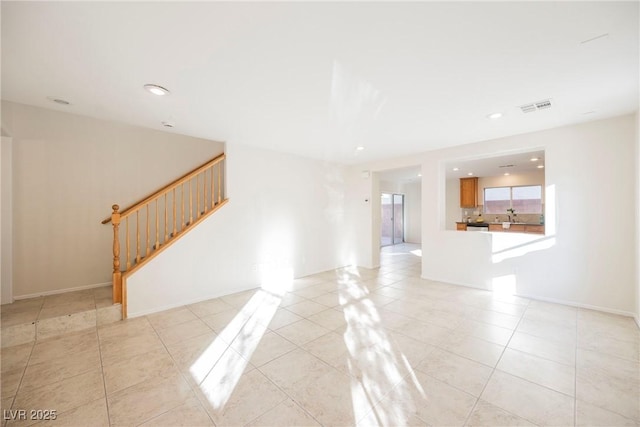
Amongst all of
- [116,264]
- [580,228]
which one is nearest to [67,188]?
[116,264]

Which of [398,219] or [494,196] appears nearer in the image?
[494,196]

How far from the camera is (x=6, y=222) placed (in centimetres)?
296

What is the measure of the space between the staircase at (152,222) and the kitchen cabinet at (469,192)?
8.49m

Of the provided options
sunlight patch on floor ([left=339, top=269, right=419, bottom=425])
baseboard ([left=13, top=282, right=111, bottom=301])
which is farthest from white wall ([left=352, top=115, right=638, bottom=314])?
baseboard ([left=13, top=282, right=111, bottom=301])

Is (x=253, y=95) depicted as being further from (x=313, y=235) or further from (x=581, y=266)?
(x=581, y=266)

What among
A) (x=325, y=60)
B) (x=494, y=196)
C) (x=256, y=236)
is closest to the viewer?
(x=325, y=60)

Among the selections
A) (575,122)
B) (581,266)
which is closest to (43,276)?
(581,266)

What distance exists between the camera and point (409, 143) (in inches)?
167

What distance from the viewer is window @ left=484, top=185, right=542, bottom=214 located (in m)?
7.92

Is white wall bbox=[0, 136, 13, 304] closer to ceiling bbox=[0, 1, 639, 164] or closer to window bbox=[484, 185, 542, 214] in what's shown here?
ceiling bbox=[0, 1, 639, 164]

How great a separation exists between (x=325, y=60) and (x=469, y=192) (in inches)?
345

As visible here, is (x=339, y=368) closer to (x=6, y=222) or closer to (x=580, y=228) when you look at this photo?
→ (x=580, y=228)

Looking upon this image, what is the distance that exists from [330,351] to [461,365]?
116 cm

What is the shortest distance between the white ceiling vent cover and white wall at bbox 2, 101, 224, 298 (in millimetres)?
5480
